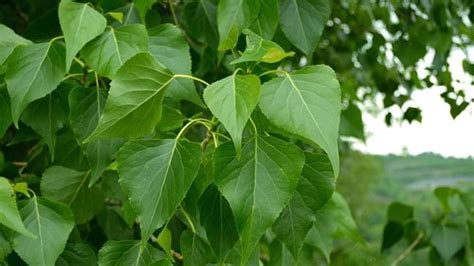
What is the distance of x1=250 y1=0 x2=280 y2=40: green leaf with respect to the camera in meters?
1.25

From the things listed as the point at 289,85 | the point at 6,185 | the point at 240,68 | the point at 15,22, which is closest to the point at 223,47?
the point at 240,68

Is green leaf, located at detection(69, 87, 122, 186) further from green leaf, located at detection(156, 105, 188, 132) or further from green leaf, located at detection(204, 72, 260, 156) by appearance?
green leaf, located at detection(204, 72, 260, 156)

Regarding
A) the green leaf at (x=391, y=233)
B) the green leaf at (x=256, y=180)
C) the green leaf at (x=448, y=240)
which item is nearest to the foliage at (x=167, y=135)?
the green leaf at (x=256, y=180)

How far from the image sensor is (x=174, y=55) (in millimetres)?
1185

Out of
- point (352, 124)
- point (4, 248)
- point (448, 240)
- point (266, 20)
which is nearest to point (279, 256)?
point (266, 20)

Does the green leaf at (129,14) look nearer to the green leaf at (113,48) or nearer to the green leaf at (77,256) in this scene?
the green leaf at (113,48)

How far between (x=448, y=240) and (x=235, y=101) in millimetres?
1469

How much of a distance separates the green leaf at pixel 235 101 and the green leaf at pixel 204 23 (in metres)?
0.58

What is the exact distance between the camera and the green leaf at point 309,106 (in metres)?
0.86

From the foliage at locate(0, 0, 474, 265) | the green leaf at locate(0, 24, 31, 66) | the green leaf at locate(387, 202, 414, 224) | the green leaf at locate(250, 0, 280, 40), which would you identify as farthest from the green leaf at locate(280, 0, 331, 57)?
the green leaf at locate(387, 202, 414, 224)

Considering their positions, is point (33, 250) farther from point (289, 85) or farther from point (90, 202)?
point (289, 85)

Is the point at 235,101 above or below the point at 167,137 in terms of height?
above

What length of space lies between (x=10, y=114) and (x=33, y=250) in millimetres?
238

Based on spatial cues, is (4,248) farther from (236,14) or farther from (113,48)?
(236,14)
